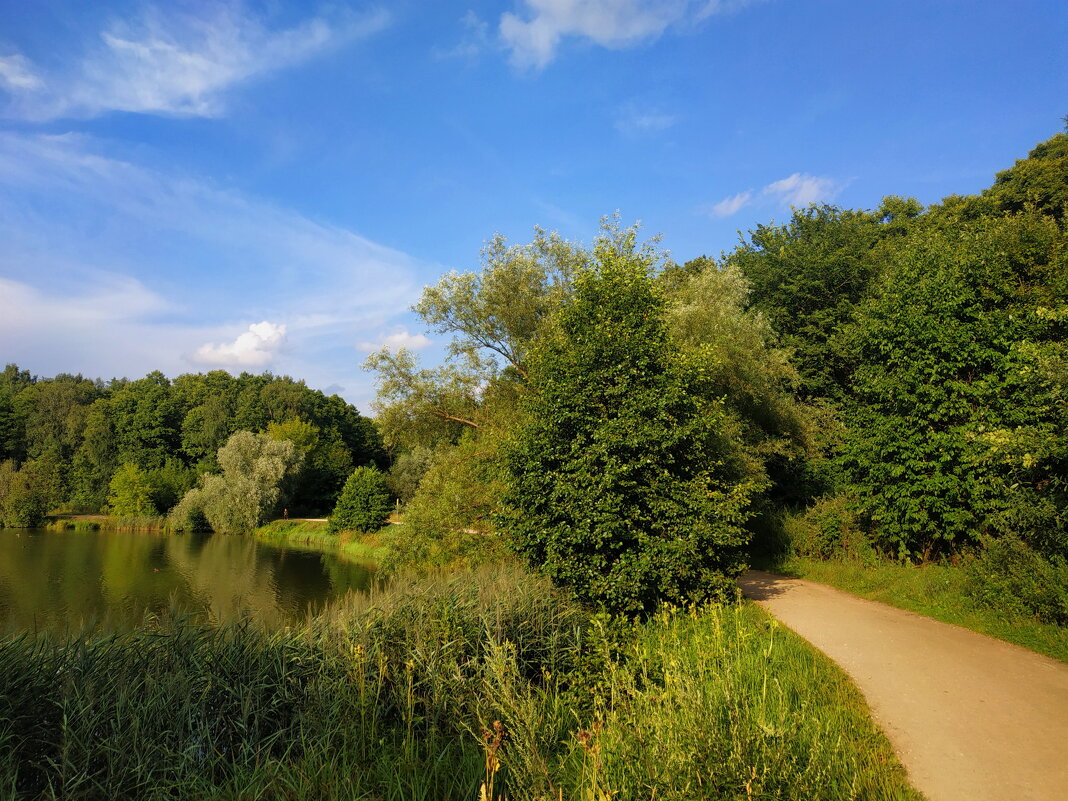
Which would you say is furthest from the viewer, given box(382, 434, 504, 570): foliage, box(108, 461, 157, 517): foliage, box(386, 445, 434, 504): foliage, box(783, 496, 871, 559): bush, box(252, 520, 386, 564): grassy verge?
box(108, 461, 157, 517): foliage

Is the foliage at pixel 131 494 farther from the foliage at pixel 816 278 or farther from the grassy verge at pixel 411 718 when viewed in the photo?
the grassy verge at pixel 411 718

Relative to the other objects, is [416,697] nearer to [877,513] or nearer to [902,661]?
[902,661]

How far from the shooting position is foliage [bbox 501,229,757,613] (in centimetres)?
914

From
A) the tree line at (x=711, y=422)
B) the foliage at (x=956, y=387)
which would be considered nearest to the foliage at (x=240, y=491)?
the tree line at (x=711, y=422)

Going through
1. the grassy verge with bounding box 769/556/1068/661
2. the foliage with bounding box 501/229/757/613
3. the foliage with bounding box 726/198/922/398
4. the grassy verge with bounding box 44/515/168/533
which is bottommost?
the grassy verge with bounding box 44/515/168/533

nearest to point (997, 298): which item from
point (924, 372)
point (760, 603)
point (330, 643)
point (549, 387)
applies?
point (924, 372)

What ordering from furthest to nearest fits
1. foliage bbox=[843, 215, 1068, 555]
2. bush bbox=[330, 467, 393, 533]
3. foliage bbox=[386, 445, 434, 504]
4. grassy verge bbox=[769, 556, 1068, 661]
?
1. foliage bbox=[386, 445, 434, 504]
2. bush bbox=[330, 467, 393, 533]
3. foliage bbox=[843, 215, 1068, 555]
4. grassy verge bbox=[769, 556, 1068, 661]

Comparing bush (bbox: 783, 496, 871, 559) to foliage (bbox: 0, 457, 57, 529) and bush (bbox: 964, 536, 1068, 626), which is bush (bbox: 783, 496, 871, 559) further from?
foliage (bbox: 0, 457, 57, 529)

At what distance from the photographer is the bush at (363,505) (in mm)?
38094

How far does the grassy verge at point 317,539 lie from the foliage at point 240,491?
64.2 inches

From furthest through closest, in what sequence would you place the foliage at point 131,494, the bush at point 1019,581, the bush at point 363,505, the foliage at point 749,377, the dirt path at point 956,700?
the foliage at point 131,494
the bush at point 363,505
the foliage at point 749,377
the bush at point 1019,581
the dirt path at point 956,700

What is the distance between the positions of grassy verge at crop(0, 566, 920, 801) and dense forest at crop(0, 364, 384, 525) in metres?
45.9

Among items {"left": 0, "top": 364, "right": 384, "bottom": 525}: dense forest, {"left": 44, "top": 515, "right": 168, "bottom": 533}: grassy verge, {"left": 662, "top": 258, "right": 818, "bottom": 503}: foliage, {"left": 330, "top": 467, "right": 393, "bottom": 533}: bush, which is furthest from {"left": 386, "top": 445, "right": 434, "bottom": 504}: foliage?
{"left": 662, "top": 258, "right": 818, "bottom": 503}: foliage

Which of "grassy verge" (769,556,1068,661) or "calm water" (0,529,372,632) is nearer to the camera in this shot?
"grassy verge" (769,556,1068,661)
